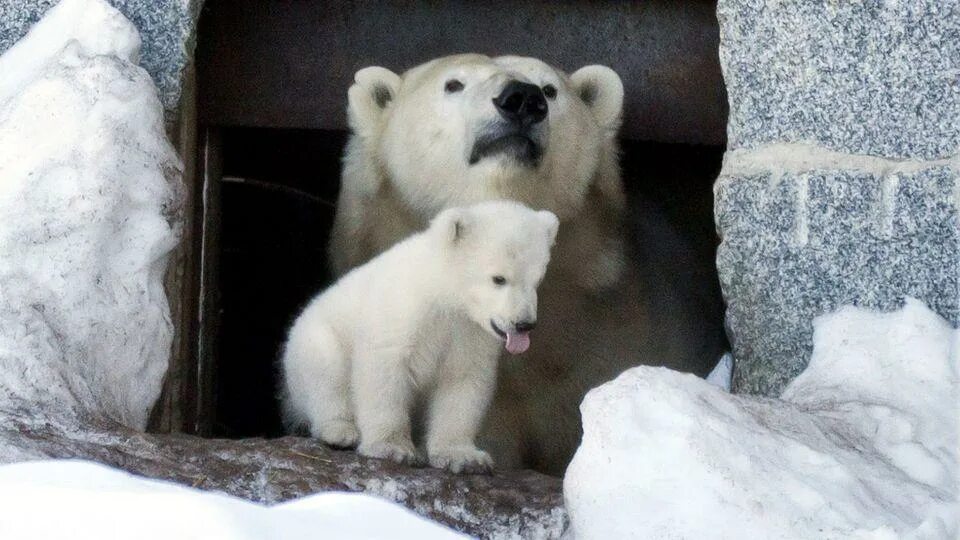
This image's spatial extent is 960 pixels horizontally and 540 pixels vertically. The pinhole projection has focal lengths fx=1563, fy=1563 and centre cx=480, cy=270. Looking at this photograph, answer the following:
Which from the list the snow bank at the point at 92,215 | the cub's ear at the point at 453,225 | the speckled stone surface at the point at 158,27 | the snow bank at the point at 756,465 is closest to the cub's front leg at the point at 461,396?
the cub's ear at the point at 453,225

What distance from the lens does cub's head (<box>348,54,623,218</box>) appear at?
12.8 feet

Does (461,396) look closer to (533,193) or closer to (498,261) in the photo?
(498,261)

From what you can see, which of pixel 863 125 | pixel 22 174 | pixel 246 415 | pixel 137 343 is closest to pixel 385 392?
pixel 137 343

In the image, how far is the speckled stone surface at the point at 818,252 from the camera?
3.50 meters

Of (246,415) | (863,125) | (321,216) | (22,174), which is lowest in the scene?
(246,415)

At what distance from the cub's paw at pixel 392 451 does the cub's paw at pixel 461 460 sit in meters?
0.05

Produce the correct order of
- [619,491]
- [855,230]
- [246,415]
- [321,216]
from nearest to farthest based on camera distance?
[619,491]
[855,230]
[246,415]
[321,216]

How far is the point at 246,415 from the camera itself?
605 cm

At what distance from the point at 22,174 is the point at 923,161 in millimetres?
2020

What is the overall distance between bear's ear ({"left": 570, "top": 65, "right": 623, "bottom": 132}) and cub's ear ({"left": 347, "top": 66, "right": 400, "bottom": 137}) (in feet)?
1.69

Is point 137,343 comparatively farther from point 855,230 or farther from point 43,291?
point 855,230

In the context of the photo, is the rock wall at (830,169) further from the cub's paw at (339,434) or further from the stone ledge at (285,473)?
the cub's paw at (339,434)

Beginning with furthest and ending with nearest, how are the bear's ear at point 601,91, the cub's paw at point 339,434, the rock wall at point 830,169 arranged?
1. the bear's ear at point 601,91
2. the rock wall at point 830,169
3. the cub's paw at point 339,434

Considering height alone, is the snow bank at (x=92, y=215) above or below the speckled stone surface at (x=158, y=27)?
below
